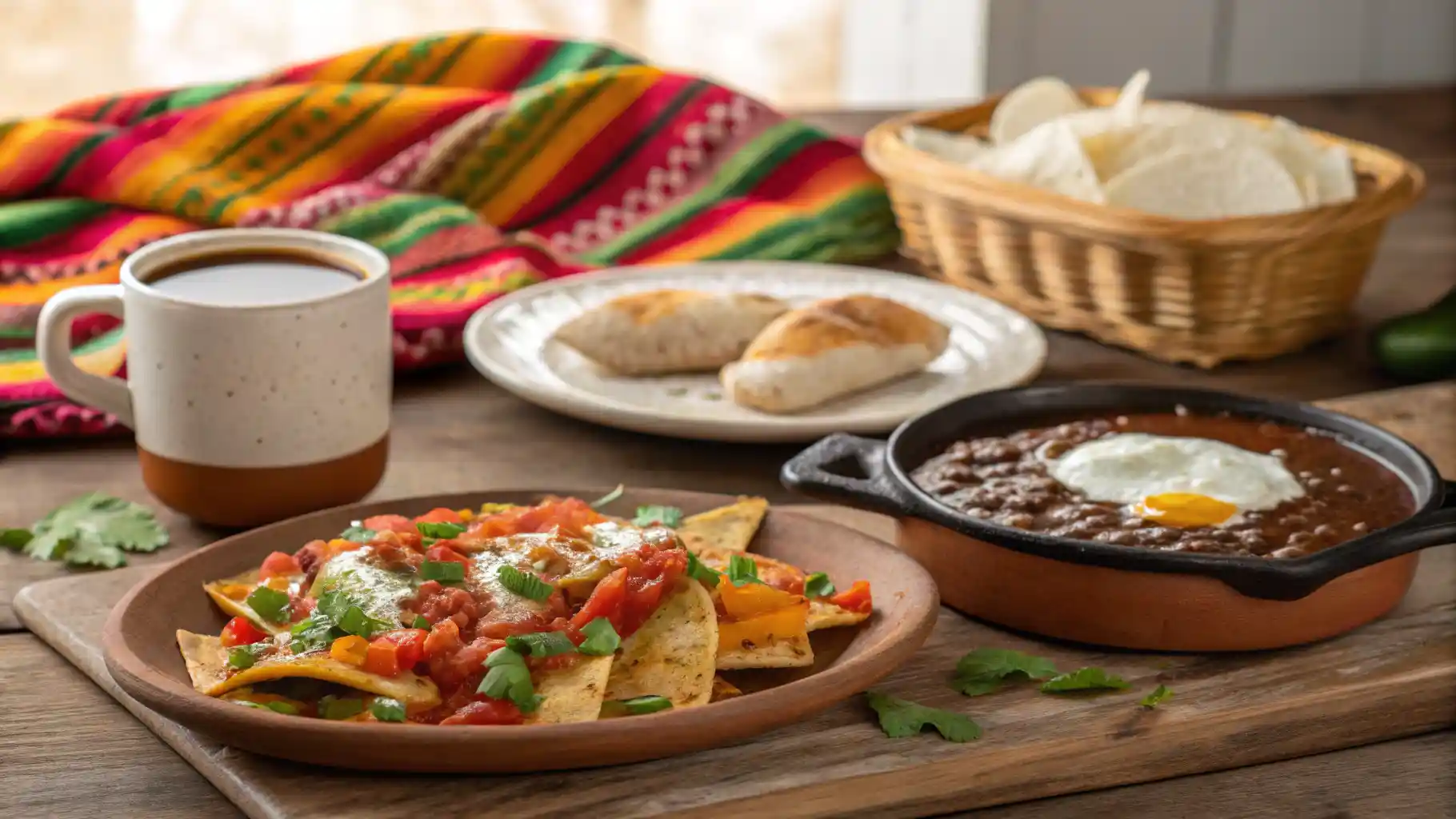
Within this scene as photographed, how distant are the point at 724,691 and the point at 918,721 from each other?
18 centimetres

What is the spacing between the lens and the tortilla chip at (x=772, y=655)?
1.56 metres

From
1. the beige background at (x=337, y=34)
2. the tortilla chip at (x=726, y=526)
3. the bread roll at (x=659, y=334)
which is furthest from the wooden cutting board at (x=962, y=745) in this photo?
the beige background at (x=337, y=34)

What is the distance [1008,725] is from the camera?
1.58m

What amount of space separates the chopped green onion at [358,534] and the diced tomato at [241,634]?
0.48 ft

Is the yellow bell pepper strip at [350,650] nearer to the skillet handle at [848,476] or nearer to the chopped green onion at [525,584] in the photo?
the chopped green onion at [525,584]

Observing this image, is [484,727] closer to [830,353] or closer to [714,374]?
[830,353]

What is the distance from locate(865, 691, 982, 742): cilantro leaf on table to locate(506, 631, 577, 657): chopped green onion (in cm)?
29

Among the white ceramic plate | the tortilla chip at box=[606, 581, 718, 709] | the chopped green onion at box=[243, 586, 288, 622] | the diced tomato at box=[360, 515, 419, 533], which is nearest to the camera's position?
the tortilla chip at box=[606, 581, 718, 709]

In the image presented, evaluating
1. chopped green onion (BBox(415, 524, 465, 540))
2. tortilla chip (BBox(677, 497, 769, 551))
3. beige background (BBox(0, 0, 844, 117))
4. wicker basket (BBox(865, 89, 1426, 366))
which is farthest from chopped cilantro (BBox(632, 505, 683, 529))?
beige background (BBox(0, 0, 844, 117))

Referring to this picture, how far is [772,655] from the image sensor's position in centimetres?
158

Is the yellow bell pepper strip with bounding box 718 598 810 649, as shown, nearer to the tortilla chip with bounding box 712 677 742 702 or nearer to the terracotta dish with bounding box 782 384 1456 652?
the tortilla chip with bounding box 712 677 742 702

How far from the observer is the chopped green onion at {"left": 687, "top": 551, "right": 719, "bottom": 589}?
160 cm

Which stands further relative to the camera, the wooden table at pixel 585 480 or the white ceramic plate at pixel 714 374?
the white ceramic plate at pixel 714 374

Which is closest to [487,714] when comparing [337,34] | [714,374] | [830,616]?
[830,616]
